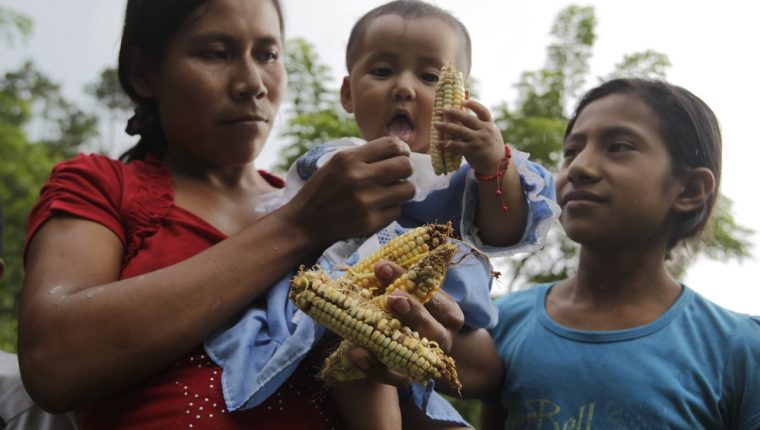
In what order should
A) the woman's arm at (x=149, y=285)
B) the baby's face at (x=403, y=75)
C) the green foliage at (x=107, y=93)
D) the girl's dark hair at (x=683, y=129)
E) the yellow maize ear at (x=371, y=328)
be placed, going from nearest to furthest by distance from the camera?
the yellow maize ear at (x=371, y=328) < the woman's arm at (x=149, y=285) < the baby's face at (x=403, y=75) < the girl's dark hair at (x=683, y=129) < the green foliage at (x=107, y=93)

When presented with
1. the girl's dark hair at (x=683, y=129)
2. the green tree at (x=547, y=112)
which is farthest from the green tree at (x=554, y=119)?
the girl's dark hair at (x=683, y=129)

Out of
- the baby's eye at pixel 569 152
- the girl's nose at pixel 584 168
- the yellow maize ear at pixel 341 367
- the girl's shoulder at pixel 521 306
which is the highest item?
the girl's nose at pixel 584 168

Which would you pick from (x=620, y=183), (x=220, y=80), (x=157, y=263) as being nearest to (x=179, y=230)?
(x=157, y=263)

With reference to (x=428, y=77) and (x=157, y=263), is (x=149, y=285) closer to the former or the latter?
(x=157, y=263)

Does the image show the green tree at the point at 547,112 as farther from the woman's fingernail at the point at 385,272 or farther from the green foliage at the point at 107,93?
the green foliage at the point at 107,93

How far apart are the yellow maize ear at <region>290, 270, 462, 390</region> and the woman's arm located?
Answer: 1.05 ft

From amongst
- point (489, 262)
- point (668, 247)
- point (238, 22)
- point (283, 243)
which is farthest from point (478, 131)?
point (668, 247)

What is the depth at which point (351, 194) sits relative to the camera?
2.32 metres

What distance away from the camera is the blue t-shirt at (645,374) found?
8.46ft

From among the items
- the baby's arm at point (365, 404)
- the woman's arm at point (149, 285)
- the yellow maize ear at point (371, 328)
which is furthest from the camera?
the baby's arm at point (365, 404)

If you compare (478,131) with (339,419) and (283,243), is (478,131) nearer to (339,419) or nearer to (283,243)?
(283,243)

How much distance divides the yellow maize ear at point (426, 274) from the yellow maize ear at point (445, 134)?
53 cm

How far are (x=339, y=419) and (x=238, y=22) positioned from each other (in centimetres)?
137

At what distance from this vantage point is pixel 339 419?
2.28 meters
